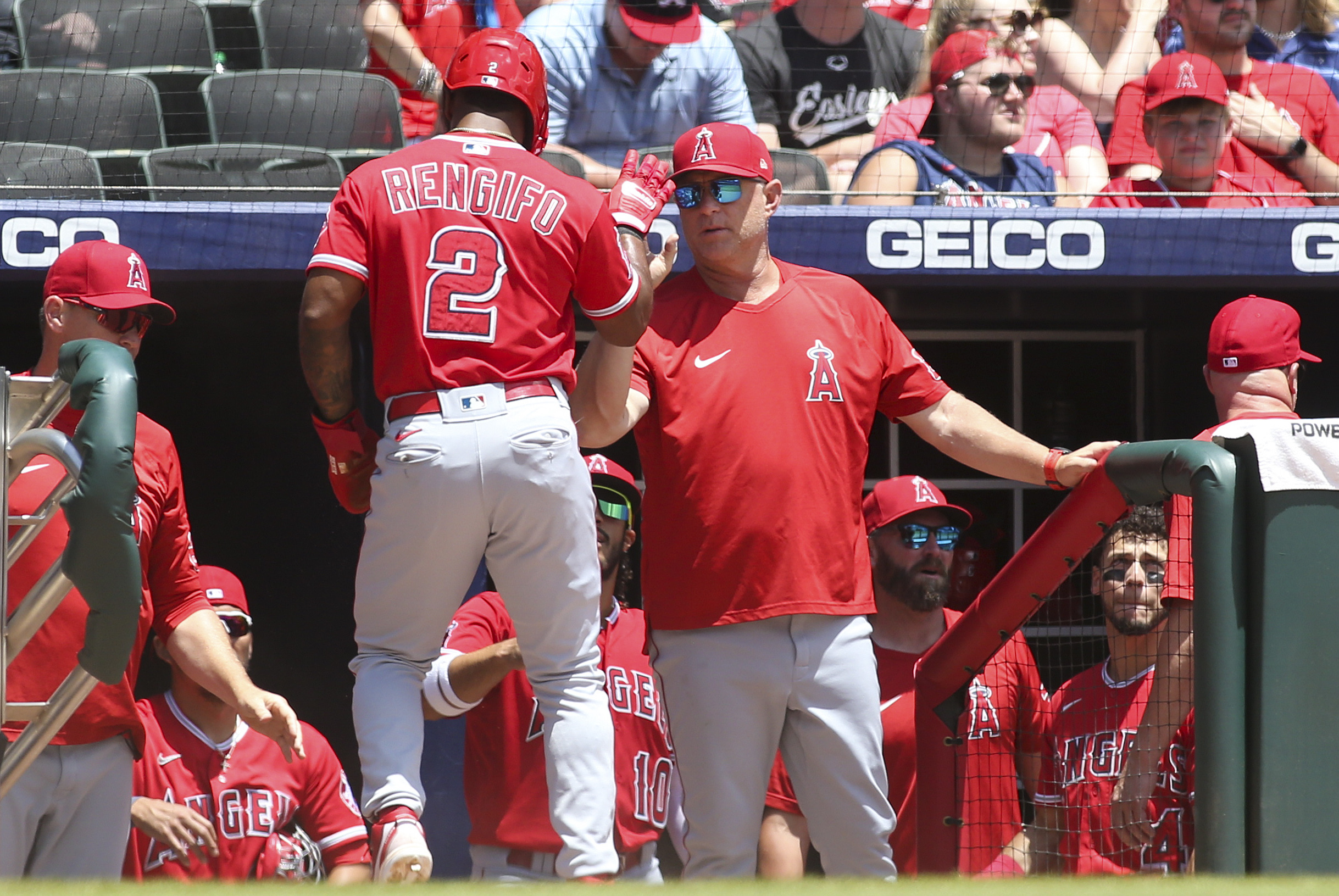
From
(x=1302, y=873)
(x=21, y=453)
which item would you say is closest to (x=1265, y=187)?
(x=1302, y=873)

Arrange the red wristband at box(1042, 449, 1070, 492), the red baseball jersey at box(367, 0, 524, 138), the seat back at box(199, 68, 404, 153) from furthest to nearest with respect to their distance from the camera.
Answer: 1. the red baseball jersey at box(367, 0, 524, 138)
2. the seat back at box(199, 68, 404, 153)
3. the red wristband at box(1042, 449, 1070, 492)

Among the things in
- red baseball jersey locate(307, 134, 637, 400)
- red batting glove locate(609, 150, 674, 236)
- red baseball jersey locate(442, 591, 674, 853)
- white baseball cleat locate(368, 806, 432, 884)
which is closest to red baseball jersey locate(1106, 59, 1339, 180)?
red baseball jersey locate(442, 591, 674, 853)

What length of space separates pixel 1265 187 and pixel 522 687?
130 inches

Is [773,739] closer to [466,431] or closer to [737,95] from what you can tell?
[466,431]

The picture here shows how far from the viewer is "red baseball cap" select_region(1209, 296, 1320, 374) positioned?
3.36 meters

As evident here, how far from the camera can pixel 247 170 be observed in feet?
15.3

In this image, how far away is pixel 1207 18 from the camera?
221 inches

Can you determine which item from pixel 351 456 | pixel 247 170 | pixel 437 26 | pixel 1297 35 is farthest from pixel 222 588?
pixel 1297 35

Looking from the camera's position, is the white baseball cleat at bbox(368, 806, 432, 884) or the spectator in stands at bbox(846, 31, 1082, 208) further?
the spectator in stands at bbox(846, 31, 1082, 208)

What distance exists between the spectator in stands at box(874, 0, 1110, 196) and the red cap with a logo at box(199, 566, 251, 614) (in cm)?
267

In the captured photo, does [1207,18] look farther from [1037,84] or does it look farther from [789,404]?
[789,404]

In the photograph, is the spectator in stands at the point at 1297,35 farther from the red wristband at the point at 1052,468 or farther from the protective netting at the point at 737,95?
the red wristband at the point at 1052,468

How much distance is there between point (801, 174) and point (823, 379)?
6.36 ft

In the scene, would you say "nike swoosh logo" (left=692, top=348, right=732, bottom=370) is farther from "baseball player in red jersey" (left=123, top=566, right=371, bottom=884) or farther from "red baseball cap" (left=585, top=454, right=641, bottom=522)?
"baseball player in red jersey" (left=123, top=566, right=371, bottom=884)
